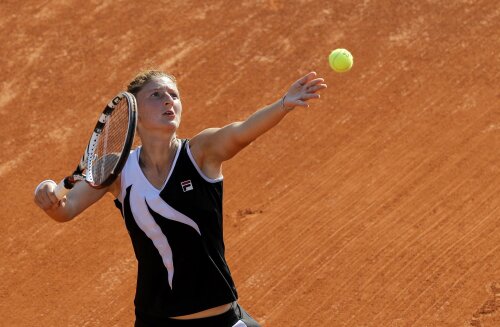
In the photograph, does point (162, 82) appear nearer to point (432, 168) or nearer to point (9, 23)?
point (432, 168)

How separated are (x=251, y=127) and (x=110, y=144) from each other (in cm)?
95

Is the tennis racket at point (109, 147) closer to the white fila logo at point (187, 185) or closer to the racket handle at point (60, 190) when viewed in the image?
the racket handle at point (60, 190)

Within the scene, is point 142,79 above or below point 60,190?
above

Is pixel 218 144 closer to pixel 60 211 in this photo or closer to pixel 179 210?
pixel 179 210

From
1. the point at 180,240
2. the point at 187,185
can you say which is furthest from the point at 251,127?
the point at 180,240

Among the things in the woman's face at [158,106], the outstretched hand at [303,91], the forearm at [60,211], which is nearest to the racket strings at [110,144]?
the woman's face at [158,106]

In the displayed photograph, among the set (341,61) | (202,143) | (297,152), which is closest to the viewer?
(202,143)

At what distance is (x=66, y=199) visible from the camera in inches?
201

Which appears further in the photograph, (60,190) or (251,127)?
(60,190)

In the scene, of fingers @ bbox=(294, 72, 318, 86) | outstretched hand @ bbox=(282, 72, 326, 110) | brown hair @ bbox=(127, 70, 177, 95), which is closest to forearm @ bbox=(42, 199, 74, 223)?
brown hair @ bbox=(127, 70, 177, 95)

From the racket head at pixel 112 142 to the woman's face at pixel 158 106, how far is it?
111 mm

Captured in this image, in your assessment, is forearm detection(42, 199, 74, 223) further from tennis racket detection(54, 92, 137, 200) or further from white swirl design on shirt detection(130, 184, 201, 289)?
white swirl design on shirt detection(130, 184, 201, 289)

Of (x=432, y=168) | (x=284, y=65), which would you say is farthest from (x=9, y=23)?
(x=432, y=168)

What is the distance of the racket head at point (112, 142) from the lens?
4.76m
